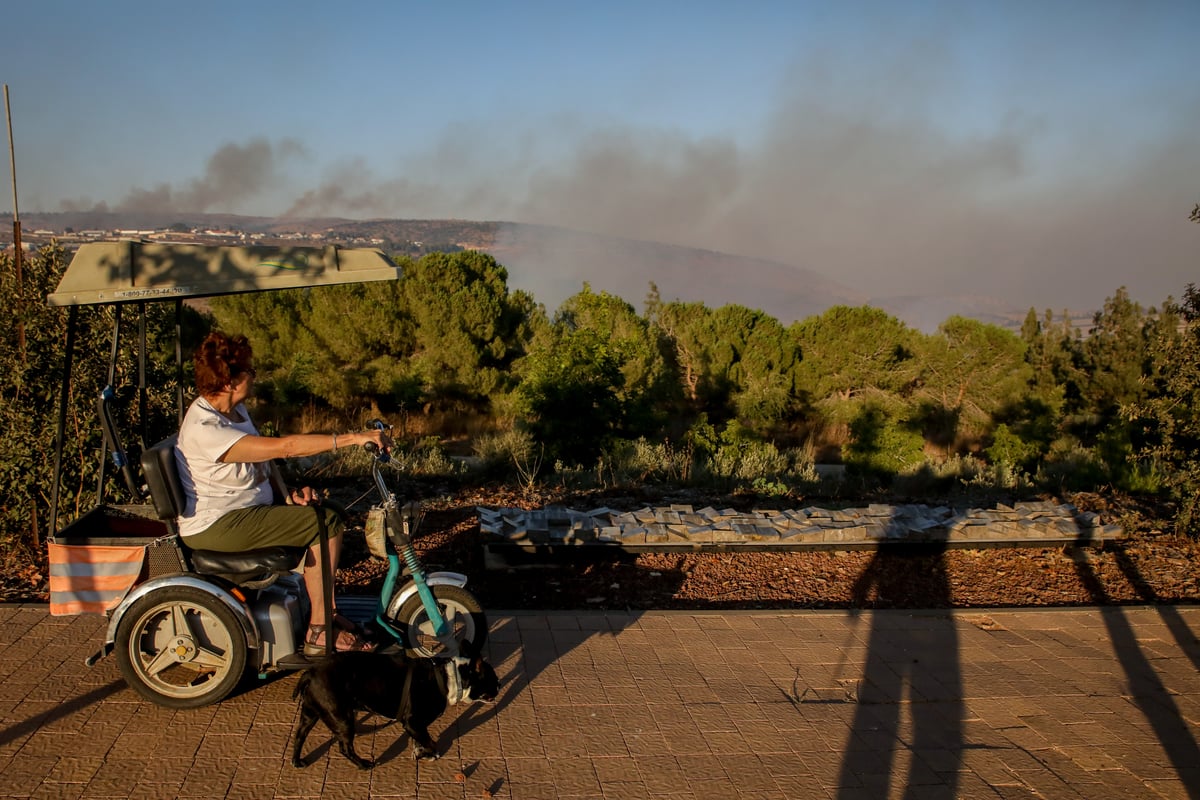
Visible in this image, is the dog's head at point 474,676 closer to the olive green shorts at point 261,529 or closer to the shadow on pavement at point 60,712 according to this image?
the olive green shorts at point 261,529

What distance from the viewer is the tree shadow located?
405 centimetres

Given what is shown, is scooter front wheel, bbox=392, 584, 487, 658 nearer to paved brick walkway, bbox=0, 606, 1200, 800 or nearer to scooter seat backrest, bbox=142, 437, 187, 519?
paved brick walkway, bbox=0, 606, 1200, 800

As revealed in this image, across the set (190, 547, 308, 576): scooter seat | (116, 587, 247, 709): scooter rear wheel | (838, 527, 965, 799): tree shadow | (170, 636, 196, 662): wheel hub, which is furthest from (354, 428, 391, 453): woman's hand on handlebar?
(838, 527, 965, 799): tree shadow

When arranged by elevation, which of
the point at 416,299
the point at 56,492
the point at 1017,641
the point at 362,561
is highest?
the point at 416,299

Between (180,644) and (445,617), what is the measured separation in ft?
4.15

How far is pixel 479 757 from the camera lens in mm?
3971

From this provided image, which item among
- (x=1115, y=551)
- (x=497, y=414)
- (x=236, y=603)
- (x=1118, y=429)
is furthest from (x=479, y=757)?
(x=497, y=414)

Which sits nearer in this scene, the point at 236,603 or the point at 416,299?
the point at 236,603

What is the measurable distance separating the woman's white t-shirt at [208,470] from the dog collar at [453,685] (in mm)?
1313

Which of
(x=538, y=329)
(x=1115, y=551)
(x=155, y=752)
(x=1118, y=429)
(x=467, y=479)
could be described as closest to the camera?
(x=155, y=752)

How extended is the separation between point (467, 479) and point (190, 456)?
5.42m

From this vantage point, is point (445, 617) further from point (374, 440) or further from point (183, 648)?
point (183, 648)

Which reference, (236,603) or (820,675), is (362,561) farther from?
(820,675)

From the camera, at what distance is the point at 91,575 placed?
4359mm
